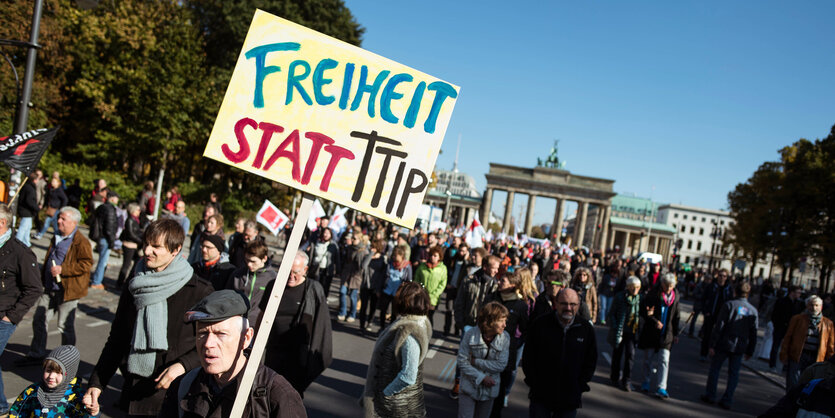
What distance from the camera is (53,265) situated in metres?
5.23

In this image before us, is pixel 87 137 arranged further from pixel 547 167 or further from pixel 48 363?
pixel 547 167

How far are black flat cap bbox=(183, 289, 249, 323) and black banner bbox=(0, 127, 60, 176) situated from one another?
557 cm

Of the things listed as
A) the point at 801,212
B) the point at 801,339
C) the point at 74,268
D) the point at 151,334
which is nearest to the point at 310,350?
the point at 151,334

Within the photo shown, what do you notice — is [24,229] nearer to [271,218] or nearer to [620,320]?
[271,218]

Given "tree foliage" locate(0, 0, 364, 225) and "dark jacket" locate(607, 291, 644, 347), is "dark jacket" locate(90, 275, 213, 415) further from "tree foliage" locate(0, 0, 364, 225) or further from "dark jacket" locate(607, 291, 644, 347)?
"tree foliage" locate(0, 0, 364, 225)

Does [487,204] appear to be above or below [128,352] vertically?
above

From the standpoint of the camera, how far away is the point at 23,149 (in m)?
6.36

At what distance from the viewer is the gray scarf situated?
9.59ft

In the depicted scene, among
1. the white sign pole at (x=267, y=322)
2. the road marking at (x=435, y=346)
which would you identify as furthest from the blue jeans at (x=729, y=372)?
the white sign pole at (x=267, y=322)

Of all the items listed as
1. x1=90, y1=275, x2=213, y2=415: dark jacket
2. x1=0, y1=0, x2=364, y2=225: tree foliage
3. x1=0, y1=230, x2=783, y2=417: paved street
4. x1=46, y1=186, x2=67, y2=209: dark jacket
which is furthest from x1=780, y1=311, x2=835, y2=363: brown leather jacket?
x1=0, y1=0, x2=364, y2=225: tree foliage

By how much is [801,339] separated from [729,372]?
1.01 metres

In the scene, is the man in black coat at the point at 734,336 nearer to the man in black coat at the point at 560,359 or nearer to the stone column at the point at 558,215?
the man in black coat at the point at 560,359

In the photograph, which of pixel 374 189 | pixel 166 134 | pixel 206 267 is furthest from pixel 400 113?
pixel 166 134

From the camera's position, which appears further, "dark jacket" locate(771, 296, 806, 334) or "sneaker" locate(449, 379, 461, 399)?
"dark jacket" locate(771, 296, 806, 334)
